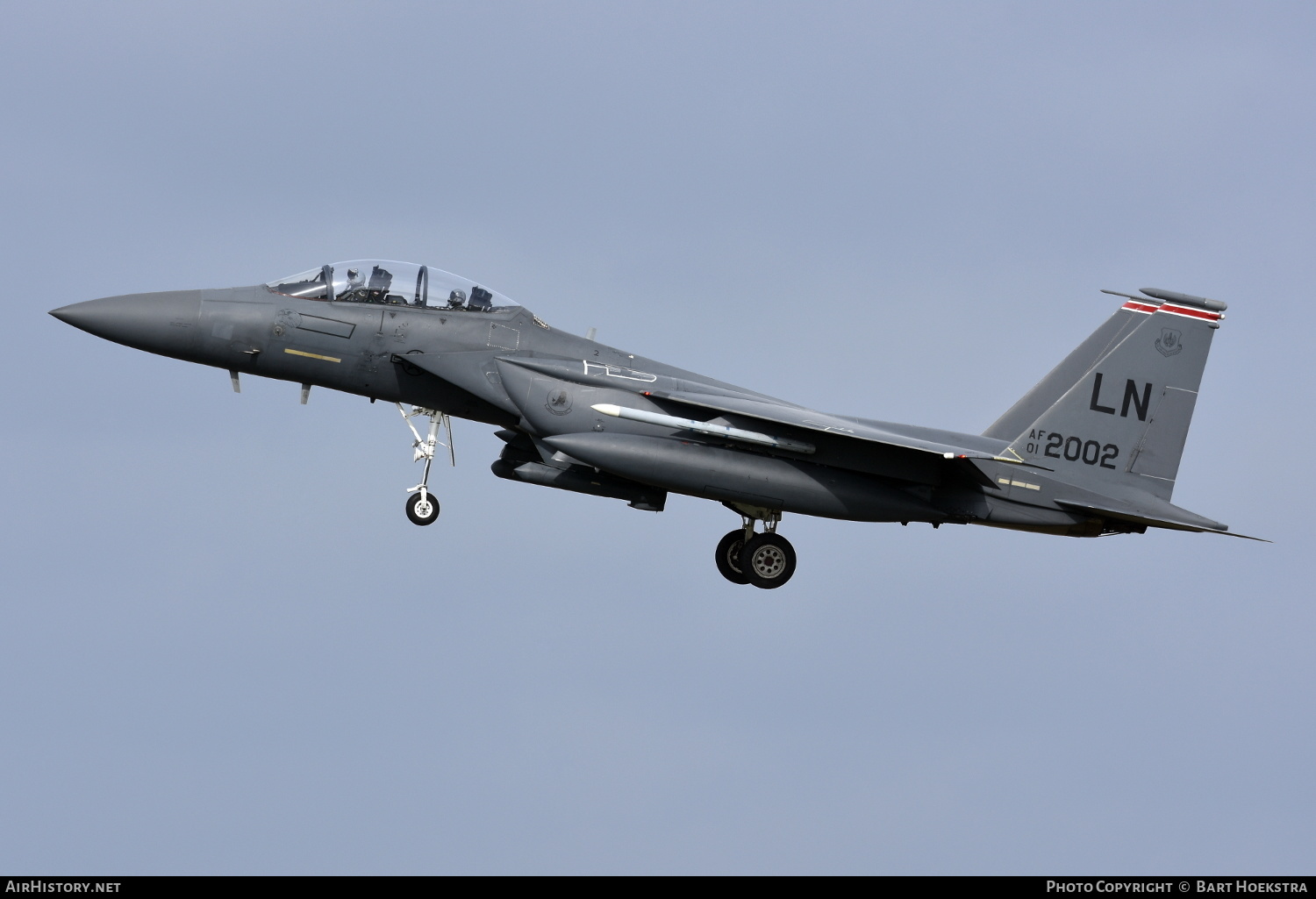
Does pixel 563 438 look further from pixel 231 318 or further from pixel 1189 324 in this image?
pixel 1189 324

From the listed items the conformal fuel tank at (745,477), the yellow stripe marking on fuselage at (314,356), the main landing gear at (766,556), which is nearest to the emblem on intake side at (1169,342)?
the conformal fuel tank at (745,477)

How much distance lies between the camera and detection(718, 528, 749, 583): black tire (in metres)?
20.7

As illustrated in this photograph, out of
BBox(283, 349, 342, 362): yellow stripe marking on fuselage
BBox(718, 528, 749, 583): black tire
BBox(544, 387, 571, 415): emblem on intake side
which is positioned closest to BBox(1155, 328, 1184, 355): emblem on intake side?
BBox(718, 528, 749, 583): black tire

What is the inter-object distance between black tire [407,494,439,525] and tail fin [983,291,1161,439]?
25.1 feet

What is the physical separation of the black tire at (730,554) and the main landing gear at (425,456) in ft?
12.6

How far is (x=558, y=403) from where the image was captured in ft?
61.7

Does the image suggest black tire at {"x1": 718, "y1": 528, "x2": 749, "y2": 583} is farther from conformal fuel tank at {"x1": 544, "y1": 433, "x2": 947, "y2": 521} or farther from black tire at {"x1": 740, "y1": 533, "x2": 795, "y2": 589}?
conformal fuel tank at {"x1": 544, "y1": 433, "x2": 947, "y2": 521}

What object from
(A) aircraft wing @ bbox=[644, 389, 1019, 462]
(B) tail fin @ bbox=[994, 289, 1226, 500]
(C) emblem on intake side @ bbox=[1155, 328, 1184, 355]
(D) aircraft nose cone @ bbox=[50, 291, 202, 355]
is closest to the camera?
(D) aircraft nose cone @ bbox=[50, 291, 202, 355]

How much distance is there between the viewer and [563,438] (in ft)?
60.3

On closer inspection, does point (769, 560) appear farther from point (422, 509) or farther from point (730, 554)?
point (422, 509)

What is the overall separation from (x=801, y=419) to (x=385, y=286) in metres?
5.26

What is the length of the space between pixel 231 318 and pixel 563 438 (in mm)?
A: 4141

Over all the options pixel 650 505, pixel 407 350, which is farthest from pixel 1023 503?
pixel 407 350

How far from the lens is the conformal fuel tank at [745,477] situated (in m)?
18.3
